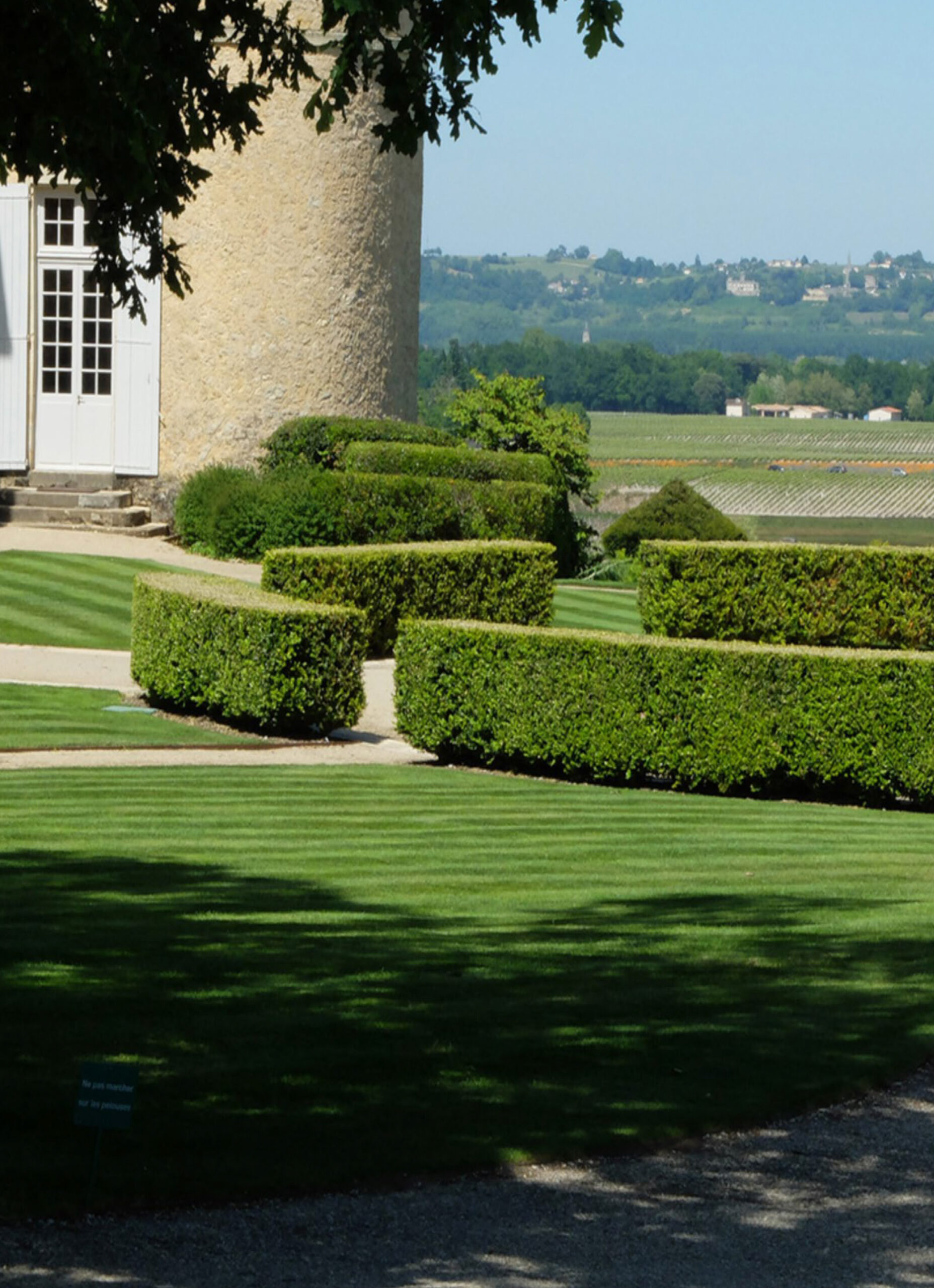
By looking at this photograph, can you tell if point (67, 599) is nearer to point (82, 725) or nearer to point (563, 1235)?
point (82, 725)

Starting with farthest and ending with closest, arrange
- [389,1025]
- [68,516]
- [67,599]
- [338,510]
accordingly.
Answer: [68,516] < [338,510] < [67,599] < [389,1025]

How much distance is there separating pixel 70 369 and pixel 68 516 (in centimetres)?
228

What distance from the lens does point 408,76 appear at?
6883mm

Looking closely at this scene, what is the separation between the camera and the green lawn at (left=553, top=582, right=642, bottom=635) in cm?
2181

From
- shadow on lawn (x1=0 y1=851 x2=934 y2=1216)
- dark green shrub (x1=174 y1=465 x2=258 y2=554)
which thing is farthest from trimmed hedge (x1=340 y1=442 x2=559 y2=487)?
shadow on lawn (x1=0 y1=851 x2=934 y2=1216)

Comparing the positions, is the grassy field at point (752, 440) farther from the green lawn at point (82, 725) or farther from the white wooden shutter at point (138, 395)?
the green lawn at point (82, 725)

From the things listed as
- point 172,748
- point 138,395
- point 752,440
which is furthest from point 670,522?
point 752,440

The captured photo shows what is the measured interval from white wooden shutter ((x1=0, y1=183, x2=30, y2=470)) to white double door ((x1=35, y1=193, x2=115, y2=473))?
214 mm

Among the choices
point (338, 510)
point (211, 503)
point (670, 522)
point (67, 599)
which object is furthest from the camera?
point (670, 522)

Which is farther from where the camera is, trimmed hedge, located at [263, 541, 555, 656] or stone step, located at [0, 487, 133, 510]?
stone step, located at [0, 487, 133, 510]

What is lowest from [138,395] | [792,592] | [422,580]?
[792,592]

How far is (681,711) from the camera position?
1285cm

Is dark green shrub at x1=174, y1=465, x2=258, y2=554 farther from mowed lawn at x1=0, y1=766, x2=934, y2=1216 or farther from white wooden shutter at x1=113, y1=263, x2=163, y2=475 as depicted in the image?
mowed lawn at x1=0, y1=766, x2=934, y2=1216

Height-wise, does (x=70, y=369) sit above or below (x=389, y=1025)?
above
